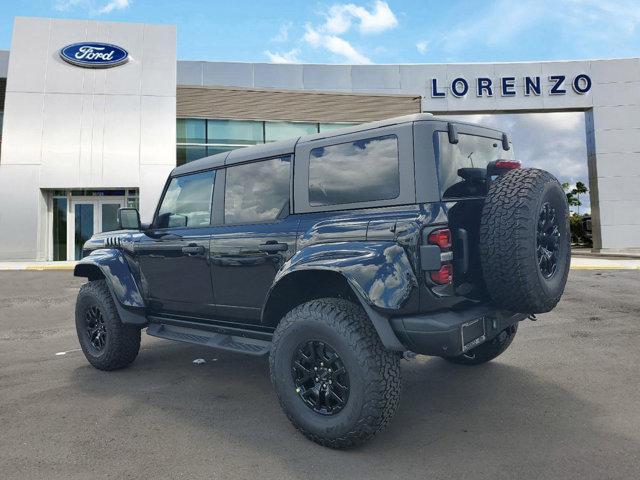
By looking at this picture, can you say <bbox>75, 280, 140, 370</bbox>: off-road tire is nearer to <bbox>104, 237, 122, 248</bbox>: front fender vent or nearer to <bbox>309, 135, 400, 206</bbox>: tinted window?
<bbox>104, 237, 122, 248</bbox>: front fender vent

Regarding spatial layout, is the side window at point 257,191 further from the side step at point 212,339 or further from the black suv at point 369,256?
the side step at point 212,339

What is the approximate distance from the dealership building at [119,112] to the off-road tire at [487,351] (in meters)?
14.9

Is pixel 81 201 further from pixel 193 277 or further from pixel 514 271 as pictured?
pixel 514 271

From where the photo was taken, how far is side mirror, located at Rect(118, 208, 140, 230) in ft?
13.6

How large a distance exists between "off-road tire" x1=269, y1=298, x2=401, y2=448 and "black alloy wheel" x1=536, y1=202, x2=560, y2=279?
1.13 meters

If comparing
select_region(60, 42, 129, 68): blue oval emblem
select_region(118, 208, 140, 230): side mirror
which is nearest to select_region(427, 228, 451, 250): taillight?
select_region(118, 208, 140, 230): side mirror

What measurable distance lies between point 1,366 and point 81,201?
14.7m

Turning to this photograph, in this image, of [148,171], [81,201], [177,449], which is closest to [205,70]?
[148,171]

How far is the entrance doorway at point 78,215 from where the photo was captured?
1783 cm

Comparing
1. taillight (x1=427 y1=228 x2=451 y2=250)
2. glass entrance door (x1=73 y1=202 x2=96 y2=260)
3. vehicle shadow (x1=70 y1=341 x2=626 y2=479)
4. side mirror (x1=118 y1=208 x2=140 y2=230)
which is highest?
glass entrance door (x1=73 y1=202 x2=96 y2=260)

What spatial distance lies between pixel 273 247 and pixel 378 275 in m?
0.90

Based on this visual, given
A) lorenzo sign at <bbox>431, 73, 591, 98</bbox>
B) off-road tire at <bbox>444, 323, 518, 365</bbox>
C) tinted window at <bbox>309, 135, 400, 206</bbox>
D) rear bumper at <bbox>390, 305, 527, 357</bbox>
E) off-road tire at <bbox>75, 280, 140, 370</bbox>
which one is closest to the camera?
rear bumper at <bbox>390, 305, 527, 357</bbox>

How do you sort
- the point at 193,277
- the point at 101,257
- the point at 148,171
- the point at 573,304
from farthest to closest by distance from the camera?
1. the point at 148,171
2. the point at 573,304
3. the point at 101,257
4. the point at 193,277

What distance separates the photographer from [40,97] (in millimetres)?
17156
